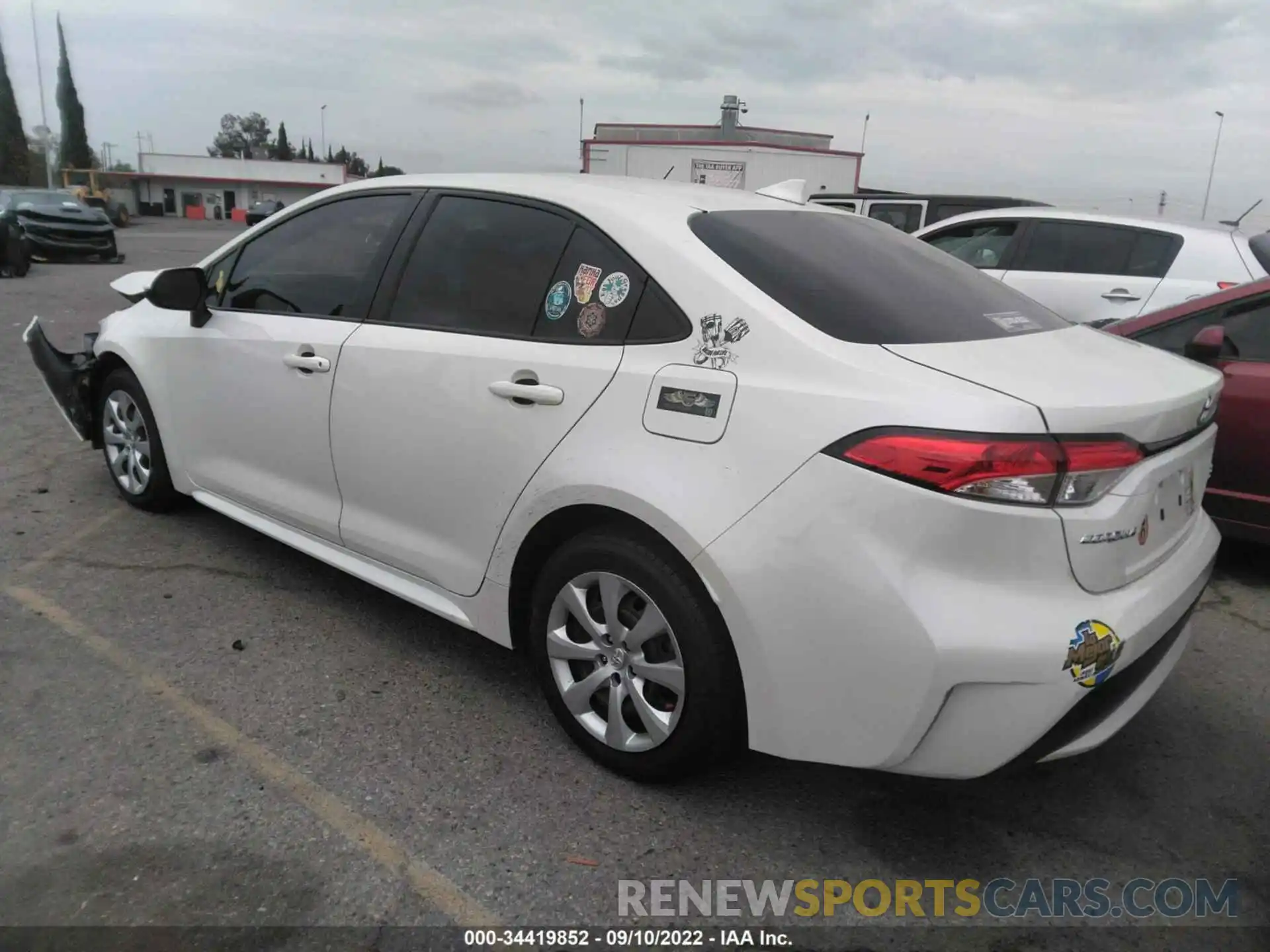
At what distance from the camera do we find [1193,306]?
445 cm

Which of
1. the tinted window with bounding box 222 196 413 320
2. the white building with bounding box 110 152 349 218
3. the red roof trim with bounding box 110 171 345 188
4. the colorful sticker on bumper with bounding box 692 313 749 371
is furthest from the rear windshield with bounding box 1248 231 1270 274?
the white building with bounding box 110 152 349 218

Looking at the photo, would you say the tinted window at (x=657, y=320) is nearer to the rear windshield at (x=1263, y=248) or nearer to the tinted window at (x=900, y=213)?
the rear windshield at (x=1263, y=248)

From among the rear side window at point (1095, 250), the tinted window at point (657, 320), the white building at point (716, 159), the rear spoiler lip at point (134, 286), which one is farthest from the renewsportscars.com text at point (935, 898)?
the white building at point (716, 159)

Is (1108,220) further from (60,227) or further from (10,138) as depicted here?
(10,138)

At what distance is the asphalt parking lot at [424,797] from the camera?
2209 millimetres

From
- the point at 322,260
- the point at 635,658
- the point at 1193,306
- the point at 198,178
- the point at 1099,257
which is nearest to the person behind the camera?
the point at 635,658

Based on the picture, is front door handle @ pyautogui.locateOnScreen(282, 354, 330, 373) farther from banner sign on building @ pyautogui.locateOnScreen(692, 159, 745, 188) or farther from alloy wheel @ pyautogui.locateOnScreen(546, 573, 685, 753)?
banner sign on building @ pyautogui.locateOnScreen(692, 159, 745, 188)

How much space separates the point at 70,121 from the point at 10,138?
9943 mm

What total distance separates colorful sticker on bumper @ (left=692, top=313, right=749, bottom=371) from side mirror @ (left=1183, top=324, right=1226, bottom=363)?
2642 mm

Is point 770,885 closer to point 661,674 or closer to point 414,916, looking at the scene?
point 661,674

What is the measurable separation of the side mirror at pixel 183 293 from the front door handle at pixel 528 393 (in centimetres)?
180

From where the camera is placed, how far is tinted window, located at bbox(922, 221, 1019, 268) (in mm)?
7742

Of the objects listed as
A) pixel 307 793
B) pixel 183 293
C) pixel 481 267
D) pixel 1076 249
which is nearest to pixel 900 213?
pixel 1076 249

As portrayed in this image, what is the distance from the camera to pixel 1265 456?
3982 mm
